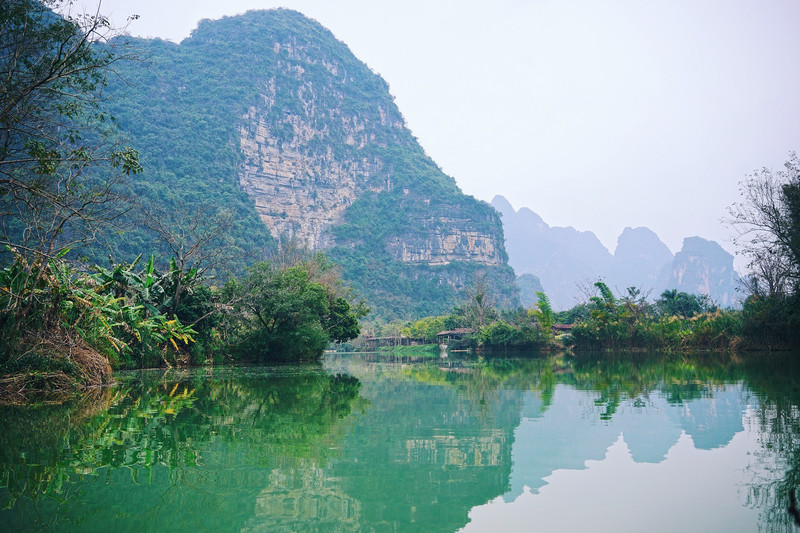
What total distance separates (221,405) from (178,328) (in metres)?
8.70

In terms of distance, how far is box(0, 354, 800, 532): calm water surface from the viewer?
3346 millimetres

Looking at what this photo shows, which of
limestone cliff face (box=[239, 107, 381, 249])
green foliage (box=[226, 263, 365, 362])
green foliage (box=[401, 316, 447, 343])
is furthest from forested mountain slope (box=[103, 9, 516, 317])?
green foliage (box=[226, 263, 365, 362])

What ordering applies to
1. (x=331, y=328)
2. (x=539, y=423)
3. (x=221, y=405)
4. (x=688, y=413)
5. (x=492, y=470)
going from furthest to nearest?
(x=331, y=328), (x=221, y=405), (x=688, y=413), (x=539, y=423), (x=492, y=470)

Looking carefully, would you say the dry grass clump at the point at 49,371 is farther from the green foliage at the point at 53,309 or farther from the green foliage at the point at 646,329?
the green foliage at the point at 646,329

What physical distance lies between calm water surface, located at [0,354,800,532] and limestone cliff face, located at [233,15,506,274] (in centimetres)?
9933

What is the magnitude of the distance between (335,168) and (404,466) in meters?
129

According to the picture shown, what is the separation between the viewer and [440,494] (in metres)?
3.82

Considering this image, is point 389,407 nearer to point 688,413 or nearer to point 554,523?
point 688,413

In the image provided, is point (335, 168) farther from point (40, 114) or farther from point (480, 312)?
point (40, 114)

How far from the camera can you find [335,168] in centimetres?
13038

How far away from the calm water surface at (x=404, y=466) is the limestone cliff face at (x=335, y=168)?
326ft

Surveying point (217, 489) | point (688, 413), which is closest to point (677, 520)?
point (217, 489)

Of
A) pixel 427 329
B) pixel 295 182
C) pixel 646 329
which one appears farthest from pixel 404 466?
pixel 295 182

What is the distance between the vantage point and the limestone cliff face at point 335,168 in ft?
377
